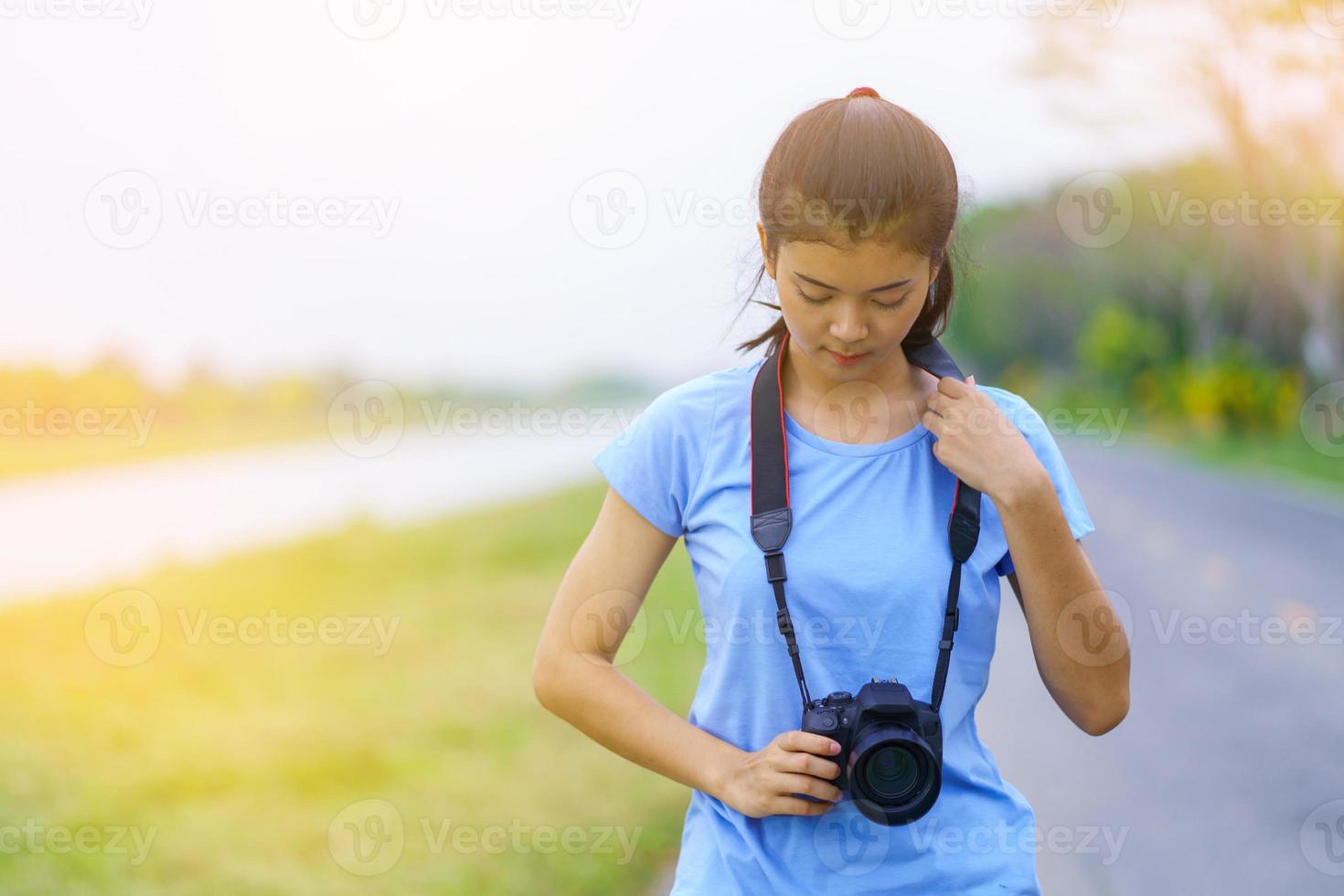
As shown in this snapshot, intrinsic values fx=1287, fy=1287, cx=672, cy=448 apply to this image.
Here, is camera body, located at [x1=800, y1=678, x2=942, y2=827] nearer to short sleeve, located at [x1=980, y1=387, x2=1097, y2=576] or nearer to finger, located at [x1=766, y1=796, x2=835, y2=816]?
finger, located at [x1=766, y1=796, x2=835, y2=816]

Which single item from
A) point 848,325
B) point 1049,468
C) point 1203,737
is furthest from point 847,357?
point 1203,737

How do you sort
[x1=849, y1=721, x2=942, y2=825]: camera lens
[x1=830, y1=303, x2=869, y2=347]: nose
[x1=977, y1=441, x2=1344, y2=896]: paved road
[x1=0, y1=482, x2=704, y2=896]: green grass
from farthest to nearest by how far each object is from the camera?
1. [x1=977, y1=441, x2=1344, y2=896]: paved road
2. [x1=0, y1=482, x2=704, y2=896]: green grass
3. [x1=830, y1=303, x2=869, y2=347]: nose
4. [x1=849, y1=721, x2=942, y2=825]: camera lens

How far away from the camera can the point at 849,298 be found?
1.75m

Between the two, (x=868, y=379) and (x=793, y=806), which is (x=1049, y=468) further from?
(x=793, y=806)

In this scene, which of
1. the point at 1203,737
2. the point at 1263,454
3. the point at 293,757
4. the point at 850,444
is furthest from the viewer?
the point at 1263,454

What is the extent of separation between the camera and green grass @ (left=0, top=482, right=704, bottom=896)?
13.9ft

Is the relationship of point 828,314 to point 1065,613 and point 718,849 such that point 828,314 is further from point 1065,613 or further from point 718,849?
point 718,849

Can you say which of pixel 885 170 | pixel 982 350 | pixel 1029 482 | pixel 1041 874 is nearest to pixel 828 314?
pixel 885 170

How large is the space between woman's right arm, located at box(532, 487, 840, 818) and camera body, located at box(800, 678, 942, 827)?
0.51 ft

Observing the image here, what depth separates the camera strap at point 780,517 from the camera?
5.58ft

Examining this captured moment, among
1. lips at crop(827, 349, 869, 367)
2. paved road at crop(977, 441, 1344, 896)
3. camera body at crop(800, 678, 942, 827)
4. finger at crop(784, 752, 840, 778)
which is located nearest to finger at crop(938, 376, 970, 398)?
lips at crop(827, 349, 869, 367)

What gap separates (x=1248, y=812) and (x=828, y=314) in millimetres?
4098

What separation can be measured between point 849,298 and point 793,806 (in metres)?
0.68

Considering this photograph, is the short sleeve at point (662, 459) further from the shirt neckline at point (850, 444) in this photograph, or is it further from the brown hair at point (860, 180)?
the brown hair at point (860, 180)
